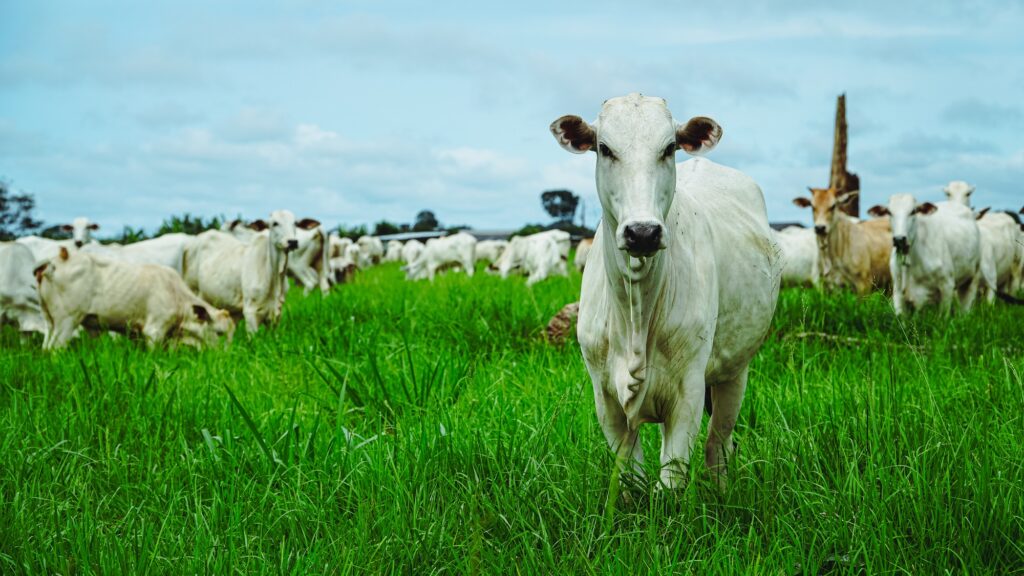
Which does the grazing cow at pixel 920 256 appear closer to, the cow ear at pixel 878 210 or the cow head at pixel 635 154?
the cow ear at pixel 878 210

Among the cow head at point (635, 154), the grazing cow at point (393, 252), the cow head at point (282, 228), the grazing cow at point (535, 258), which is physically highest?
the cow head at point (635, 154)

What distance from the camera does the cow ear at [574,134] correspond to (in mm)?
3080

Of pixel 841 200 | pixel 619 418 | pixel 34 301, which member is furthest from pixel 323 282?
pixel 619 418

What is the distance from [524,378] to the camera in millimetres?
5848

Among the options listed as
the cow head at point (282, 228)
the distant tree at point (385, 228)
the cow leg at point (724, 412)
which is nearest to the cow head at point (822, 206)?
the cow head at point (282, 228)

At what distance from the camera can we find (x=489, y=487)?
11.4 ft

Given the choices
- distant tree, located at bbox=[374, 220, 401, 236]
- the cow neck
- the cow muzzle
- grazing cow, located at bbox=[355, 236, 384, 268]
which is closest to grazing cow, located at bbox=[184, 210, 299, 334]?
the cow neck

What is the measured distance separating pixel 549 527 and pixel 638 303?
0.88 m

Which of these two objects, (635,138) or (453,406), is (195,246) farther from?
(635,138)

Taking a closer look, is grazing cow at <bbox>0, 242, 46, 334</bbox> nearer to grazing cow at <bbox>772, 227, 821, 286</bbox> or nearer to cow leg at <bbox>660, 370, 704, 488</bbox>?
cow leg at <bbox>660, 370, 704, 488</bbox>

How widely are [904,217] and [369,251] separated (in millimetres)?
27461

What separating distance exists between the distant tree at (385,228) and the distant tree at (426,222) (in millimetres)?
2005

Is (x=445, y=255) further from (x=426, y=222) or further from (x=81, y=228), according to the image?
(x=426, y=222)

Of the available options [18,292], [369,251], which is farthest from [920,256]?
A: [369,251]
